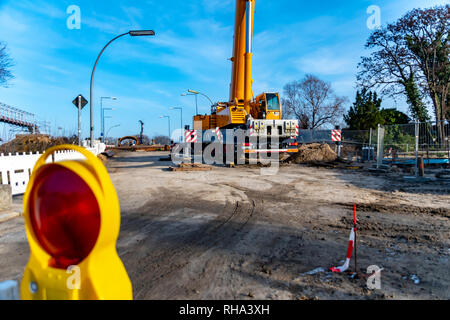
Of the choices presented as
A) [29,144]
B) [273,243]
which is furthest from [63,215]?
[29,144]

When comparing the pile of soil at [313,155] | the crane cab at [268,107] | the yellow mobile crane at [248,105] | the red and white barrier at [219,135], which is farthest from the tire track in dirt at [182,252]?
the pile of soil at [313,155]

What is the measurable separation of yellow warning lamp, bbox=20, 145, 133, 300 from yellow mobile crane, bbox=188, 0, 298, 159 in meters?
14.3

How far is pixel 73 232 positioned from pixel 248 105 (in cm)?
1597

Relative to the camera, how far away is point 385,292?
2.81m

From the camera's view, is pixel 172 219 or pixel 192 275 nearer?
pixel 192 275

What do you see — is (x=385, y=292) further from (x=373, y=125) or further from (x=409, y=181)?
(x=373, y=125)

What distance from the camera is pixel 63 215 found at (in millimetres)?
1329

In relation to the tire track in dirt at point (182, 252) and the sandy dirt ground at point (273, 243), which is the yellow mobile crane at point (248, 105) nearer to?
the sandy dirt ground at point (273, 243)

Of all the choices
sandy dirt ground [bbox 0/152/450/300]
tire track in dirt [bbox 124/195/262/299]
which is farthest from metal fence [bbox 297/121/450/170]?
tire track in dirt [bbox 124/195/262/299]

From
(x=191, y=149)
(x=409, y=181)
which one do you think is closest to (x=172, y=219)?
(x=409, y=181)

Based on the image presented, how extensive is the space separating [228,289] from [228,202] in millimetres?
4379

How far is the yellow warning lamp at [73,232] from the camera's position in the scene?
1.27m
